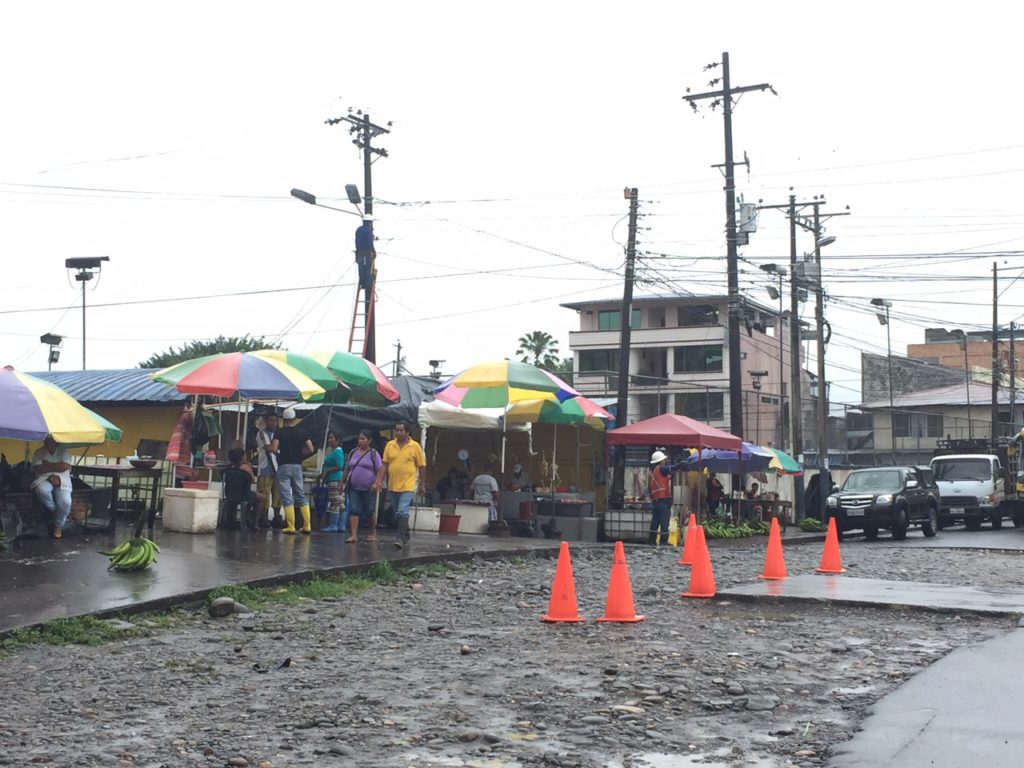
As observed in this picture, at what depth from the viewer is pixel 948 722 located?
5.84 meters

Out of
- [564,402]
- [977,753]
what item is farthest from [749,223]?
[977,753]

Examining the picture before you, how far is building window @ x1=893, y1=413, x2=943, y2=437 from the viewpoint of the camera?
64188 millimetres

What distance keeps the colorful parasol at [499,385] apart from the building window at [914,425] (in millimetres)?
47979

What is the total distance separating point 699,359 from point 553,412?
182 ft

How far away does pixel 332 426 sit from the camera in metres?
22.7

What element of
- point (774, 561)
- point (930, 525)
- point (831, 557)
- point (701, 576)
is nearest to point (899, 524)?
point (930, 525)

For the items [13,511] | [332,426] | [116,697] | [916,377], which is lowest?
[116,697]

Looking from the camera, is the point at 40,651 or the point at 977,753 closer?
the point at 977,753

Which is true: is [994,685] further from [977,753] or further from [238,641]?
[238,641]

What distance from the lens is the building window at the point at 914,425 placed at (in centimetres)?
6419

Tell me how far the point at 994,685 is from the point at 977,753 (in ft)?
5.68

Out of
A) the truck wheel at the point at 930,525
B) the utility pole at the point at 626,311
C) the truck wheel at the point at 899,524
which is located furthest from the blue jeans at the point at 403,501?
the truck wheel at the point at 930,525

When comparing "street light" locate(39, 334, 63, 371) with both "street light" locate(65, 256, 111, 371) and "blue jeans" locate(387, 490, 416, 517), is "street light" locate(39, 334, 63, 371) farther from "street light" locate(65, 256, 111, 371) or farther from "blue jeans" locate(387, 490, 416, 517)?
"blue jeans" locate(387, 490, 416, 517)

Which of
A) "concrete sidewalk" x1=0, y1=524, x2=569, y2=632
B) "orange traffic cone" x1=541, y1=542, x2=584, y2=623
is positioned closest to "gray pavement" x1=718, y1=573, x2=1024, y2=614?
"orange traffic cone" x1=541, y1=542, x2=584, y2=623
